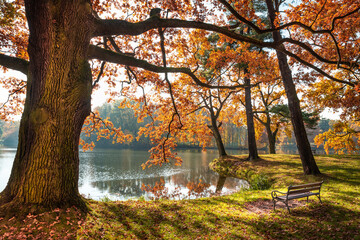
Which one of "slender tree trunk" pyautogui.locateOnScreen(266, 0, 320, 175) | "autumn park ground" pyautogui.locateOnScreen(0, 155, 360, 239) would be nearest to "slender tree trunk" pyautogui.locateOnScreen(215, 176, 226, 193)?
"slender tree trunk" pyautogui.locateOnScreen(266, 0, 320, 175)

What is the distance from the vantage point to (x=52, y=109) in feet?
12.6

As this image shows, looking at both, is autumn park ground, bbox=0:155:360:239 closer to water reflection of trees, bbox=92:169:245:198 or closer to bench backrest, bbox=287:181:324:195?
bench backrest, bbox=287:181:324:195

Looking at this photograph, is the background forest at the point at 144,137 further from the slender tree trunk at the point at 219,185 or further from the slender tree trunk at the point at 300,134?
the slender tree trunk at the point at 300,134

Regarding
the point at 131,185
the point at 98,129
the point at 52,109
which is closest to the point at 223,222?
the point at 52,109

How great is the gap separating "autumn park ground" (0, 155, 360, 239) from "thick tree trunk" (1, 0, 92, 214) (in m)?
0.44

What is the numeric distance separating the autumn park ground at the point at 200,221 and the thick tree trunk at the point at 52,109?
0.44 m

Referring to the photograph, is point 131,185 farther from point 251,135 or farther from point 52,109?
point 52,109

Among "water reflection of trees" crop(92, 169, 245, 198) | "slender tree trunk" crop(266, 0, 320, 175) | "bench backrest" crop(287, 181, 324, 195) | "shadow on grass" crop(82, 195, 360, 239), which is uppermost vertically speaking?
"slender tree trunk" crop(266, 0, 320, 175)

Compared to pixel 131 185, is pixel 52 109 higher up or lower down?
higher up

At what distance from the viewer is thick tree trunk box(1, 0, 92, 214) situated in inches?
144

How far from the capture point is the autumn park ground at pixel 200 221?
3384 mm

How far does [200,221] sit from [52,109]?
4155 millimetres

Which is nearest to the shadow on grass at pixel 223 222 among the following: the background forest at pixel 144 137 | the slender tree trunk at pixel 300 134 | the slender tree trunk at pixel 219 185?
the slender tree trunk at pixel 300 134

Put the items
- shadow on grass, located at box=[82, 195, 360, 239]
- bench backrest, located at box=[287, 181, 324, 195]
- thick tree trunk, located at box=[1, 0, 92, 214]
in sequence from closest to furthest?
thick tree trunk, located at box=[1, 0, 92, 214], shadow on grass, located at box=[82, 195, 360, 239], bench backrest, located at box=[287, 181, 324, 195]
